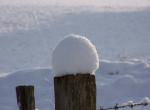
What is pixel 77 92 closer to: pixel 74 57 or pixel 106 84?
pixel 74 57

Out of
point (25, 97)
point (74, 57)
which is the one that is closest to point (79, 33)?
point (25, 97)

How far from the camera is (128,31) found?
20344 mm

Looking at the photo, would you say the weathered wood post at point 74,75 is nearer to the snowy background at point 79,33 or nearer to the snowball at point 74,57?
the snowball at point 74,57

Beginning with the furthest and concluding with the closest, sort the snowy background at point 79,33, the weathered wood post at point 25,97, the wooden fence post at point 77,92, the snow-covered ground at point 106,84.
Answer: the snowy background at point 79,33
the snow-covered ground at point 106,84
the weathered wood post at point 25,97
the wooden fence post at point 77,92

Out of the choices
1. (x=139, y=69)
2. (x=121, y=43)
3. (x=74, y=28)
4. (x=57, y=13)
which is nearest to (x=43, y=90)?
(x=139, y=69)

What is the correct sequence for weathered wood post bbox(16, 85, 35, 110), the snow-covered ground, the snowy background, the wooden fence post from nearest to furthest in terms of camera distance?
the wooden fence post
weathered wood post bbox(16, 85, 35, 110)
the snow-covered ground
the snowy background

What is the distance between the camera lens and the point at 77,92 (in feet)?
8.09

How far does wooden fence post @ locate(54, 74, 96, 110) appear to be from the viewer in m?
2.47

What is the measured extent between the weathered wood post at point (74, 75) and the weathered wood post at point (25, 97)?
1.44 meters

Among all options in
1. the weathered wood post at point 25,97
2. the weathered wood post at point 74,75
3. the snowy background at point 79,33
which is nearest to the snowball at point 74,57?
the weathered wood post at point 74,75

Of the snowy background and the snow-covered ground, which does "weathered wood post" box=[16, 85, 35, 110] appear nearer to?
the snow-covered ground

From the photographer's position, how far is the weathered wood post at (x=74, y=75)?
247cm

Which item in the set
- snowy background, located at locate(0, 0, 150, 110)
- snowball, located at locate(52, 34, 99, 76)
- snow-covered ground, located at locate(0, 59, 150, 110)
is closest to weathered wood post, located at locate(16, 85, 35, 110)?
snowball, located at locate(52, 34, 99, 76)

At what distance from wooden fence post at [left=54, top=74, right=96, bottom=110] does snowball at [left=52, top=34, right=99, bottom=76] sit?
3 cm
